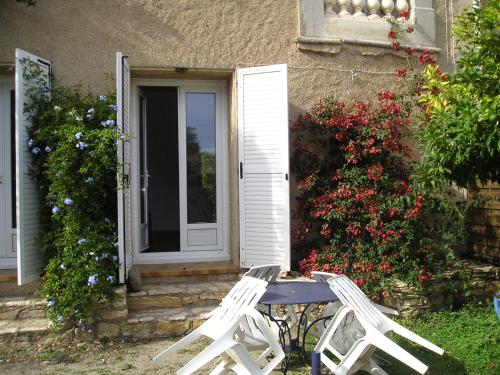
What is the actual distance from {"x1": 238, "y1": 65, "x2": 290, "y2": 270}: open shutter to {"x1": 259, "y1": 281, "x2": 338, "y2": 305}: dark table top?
153 cm

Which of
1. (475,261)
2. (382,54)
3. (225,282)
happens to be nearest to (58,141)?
(225,282)

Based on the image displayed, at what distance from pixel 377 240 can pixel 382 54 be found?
2570 millimetres

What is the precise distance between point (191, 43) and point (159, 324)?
334cm

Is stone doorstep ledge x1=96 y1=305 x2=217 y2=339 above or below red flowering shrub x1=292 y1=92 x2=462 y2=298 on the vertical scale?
below

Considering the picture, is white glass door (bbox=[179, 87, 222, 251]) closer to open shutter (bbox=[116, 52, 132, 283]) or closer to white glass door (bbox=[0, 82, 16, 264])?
open shutter (bbox=[116, 52, 132, 283])

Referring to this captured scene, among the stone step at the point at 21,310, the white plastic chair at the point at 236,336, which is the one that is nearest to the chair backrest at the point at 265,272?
the white plastic chair at the point at 236,336

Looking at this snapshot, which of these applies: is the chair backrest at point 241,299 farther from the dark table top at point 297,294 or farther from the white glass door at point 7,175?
the white glass door at point 7,175

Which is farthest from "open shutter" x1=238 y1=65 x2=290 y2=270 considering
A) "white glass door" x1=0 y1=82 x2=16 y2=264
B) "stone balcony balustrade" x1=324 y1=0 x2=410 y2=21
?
"white glass door" x1=0 y1=82 x2=16 y2=264

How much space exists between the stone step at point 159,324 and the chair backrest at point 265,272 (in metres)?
0.92

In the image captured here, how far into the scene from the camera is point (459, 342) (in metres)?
4.79

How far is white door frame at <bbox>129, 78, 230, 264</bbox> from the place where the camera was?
6184mm

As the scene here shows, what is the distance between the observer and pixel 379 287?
5.41m

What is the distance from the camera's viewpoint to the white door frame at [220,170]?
6184 mm

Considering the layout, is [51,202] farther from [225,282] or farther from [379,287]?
[379,287]
